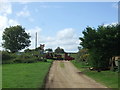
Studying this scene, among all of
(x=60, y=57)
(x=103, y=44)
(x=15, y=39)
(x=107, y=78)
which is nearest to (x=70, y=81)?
(x=107, y=78)

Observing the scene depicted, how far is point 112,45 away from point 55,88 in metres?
16.0

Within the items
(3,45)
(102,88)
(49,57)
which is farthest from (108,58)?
(3,45)

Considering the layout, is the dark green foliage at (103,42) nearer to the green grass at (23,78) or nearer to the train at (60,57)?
the green grass at (23,78)

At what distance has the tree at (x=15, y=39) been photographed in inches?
4139

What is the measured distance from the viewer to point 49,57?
77.8m

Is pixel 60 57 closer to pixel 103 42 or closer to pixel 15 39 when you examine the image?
pixel 15 39

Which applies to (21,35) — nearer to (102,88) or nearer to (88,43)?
(88,43)

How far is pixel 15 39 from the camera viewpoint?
351ft

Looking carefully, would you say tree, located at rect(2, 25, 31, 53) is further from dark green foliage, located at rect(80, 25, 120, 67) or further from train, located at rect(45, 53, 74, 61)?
dark green foliage, located at rect(80, 25, 120, 67)

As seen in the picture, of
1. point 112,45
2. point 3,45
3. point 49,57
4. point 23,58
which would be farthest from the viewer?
point 3,45

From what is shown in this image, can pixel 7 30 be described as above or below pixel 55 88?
above

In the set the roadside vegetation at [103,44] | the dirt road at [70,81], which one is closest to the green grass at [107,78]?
the dirt road at [70,81]

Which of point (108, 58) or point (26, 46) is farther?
point (26, 46)

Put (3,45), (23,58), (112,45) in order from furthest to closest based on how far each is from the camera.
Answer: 1. (3,45)
2. (23,58)
3. (112,45)
